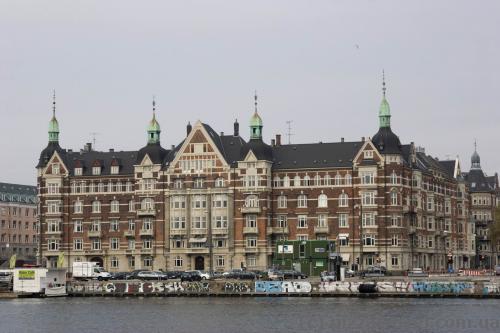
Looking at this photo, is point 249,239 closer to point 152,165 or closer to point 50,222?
point 152,165

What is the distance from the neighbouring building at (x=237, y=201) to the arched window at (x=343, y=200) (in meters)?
0.13

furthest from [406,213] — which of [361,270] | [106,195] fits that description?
[106,195]

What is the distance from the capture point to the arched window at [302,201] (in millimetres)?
167750

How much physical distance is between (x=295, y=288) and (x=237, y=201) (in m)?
34.5

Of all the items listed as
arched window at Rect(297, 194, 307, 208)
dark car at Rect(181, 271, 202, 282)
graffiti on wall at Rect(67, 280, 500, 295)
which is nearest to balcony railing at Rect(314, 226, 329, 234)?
arched window at Rect(297, 194, 307, 208)

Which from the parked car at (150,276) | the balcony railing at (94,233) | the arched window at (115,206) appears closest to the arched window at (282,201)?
the parked car at (150,276)

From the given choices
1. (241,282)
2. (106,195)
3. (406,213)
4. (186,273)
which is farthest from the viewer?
(106,195)

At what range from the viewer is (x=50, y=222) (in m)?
180

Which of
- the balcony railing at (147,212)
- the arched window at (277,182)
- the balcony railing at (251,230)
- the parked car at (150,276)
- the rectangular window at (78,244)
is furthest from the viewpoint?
the rectangular window at (78,244)

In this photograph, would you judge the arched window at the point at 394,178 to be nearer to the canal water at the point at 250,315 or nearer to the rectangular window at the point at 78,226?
the canal water at the point at 250,315

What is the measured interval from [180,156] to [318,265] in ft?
90.0

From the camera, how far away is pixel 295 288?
447 feet

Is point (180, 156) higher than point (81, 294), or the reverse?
point (180, 156)

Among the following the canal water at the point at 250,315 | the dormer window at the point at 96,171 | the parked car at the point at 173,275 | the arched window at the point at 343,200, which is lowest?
the canal water at the point at 250,315
